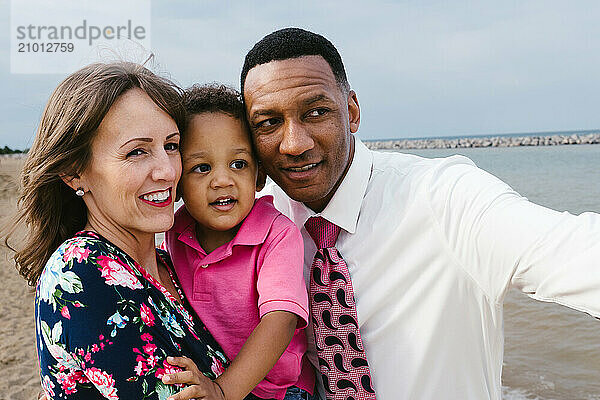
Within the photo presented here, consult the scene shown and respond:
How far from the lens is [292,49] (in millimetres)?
2607

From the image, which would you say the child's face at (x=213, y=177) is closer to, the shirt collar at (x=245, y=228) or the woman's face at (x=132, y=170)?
the shirt collar at (x=245, y=228)

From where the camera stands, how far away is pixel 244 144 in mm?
2463

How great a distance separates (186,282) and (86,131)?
29.7 inches

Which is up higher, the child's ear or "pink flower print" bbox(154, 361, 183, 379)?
the child's ear

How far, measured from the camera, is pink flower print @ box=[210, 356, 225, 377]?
2017mm

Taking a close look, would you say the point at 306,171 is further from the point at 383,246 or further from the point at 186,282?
the point at 186,282

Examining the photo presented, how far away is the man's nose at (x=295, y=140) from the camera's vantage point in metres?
2.48

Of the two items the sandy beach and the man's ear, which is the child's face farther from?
the sandy beach

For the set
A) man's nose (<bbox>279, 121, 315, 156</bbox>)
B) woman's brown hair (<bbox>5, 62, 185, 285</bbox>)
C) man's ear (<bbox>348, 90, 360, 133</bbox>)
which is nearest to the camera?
woman's brown hair (<bbox>5, 62, 185, 285</bbox>)

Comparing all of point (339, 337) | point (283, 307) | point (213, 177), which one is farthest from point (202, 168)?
A: point (339, 337)

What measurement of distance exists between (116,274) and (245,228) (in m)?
0.70

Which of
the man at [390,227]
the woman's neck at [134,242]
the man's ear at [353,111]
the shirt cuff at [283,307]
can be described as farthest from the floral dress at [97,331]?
the man's ear at [353,111]

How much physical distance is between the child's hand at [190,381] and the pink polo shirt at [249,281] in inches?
15.9

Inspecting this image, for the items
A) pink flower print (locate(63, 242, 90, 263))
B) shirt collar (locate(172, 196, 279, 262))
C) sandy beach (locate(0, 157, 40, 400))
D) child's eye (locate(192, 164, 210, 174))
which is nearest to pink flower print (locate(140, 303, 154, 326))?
pink flower print (locate(63, 242, 90, 263))
